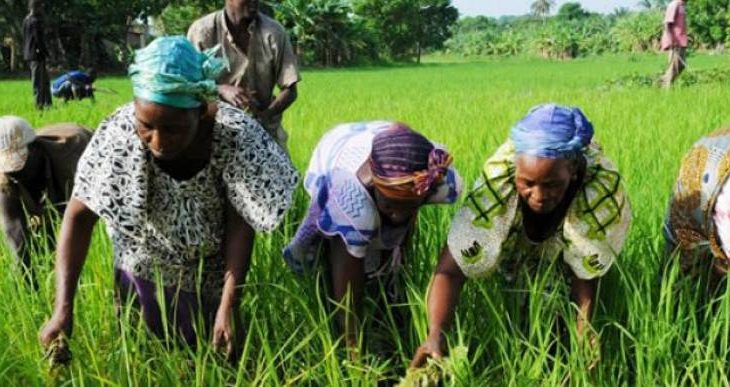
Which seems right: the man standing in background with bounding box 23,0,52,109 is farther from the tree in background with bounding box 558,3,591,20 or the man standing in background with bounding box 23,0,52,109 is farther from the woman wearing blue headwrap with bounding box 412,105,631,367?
the tree in background with bounding box 558,3,591,20

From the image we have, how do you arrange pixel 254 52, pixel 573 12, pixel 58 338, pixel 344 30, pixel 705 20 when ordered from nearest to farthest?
pixel 58 338
pixel 254 52
pixel 705 20
pixel 344 30
pixel 573 12

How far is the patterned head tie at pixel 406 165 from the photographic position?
5.45 ft

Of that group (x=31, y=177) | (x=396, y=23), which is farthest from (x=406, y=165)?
(x=396, y=23)

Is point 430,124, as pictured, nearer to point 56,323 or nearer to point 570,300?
point 570,300

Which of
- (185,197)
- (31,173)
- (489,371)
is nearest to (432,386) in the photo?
(489,371)

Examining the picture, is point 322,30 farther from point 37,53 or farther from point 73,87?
point 37,53

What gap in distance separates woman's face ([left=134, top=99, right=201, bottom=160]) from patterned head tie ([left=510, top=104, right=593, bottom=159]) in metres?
0.64

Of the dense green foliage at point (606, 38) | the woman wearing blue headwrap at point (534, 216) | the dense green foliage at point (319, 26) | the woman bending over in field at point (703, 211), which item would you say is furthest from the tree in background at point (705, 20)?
the woman wearing blue headwrap at point (534, 216)

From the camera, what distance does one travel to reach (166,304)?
2004 millimetres

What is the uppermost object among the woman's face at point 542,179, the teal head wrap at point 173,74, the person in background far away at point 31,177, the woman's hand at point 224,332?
the teal head wrap at point 173,74

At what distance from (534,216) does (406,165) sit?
1.08 ft

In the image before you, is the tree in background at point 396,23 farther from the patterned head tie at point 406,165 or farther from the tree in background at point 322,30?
the patterned head tie at point 406,165

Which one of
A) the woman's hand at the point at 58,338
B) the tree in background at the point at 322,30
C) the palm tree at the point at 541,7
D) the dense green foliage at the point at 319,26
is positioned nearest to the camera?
the woman's hand at the point at 58,338

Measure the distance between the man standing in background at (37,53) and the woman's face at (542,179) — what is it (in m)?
7.16
